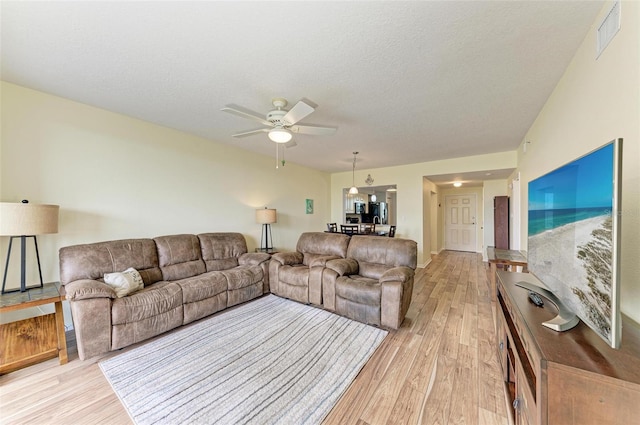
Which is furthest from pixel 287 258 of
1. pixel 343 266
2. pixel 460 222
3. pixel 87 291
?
pixel 460 222

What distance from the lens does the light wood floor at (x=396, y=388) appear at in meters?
1.53

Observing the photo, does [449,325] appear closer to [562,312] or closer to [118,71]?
[562,312]

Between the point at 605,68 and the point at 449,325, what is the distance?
101 inches

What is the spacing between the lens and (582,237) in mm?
1007

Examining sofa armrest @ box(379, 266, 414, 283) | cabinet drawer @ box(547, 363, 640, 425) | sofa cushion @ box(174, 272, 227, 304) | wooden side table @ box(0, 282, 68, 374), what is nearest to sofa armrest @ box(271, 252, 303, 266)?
sofa cushion @ box(174, 272, 227, 304)

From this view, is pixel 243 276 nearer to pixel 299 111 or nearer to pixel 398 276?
pixel 398 276

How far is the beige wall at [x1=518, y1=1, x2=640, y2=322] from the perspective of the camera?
1.14 metres

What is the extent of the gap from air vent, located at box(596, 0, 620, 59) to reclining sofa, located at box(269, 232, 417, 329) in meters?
2.29

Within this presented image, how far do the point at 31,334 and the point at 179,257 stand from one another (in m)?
1.39

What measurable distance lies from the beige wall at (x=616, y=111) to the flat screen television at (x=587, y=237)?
0.28 metres

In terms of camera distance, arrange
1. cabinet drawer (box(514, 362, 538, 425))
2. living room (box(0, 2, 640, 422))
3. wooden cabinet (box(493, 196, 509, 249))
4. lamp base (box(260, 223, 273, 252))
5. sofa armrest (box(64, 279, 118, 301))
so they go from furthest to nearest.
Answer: wooden cabinet (box(493, 196, 509, 249)) < lamp base (box(260, 223, 273, 252)) < sofa armrest (box(64, 279, 118, 301)) < living room (box(0, 2, 640, 422)) < cabinet drawer (box(514, 362, 538, 425))

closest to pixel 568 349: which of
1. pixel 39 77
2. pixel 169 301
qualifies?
pixel 169 301

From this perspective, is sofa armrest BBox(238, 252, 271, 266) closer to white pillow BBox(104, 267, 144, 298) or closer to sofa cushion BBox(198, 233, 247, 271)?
sofa cushion BBox(198, 233, 247, 271)

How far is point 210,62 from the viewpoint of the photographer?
6.32 ft
